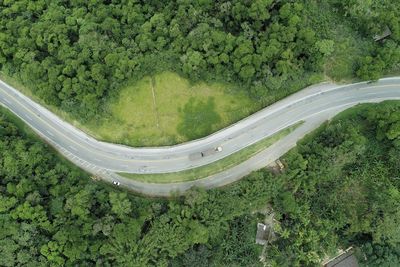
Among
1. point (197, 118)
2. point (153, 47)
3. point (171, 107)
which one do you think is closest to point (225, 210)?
point (197, 118)

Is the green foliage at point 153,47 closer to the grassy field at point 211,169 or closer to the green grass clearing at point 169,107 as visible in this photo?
the green grass clearing at point 169,107

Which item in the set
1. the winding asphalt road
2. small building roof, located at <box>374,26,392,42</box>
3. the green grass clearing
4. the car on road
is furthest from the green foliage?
small building roof, located at <box>374,26,392,42</box>

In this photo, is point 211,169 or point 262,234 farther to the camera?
point 262,234

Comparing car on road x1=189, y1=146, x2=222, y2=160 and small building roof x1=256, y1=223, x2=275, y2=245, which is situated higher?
car on road x1=189, y1=146, x2=222, y2=160

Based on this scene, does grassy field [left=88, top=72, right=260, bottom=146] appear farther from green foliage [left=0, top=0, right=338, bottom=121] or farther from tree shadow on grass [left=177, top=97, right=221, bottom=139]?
green foliage [left=0, top=0, right=338, bottom=121]

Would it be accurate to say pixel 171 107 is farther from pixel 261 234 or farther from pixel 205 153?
pixel 261 234

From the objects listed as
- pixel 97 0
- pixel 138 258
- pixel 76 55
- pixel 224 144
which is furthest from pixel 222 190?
pixel 97 0
